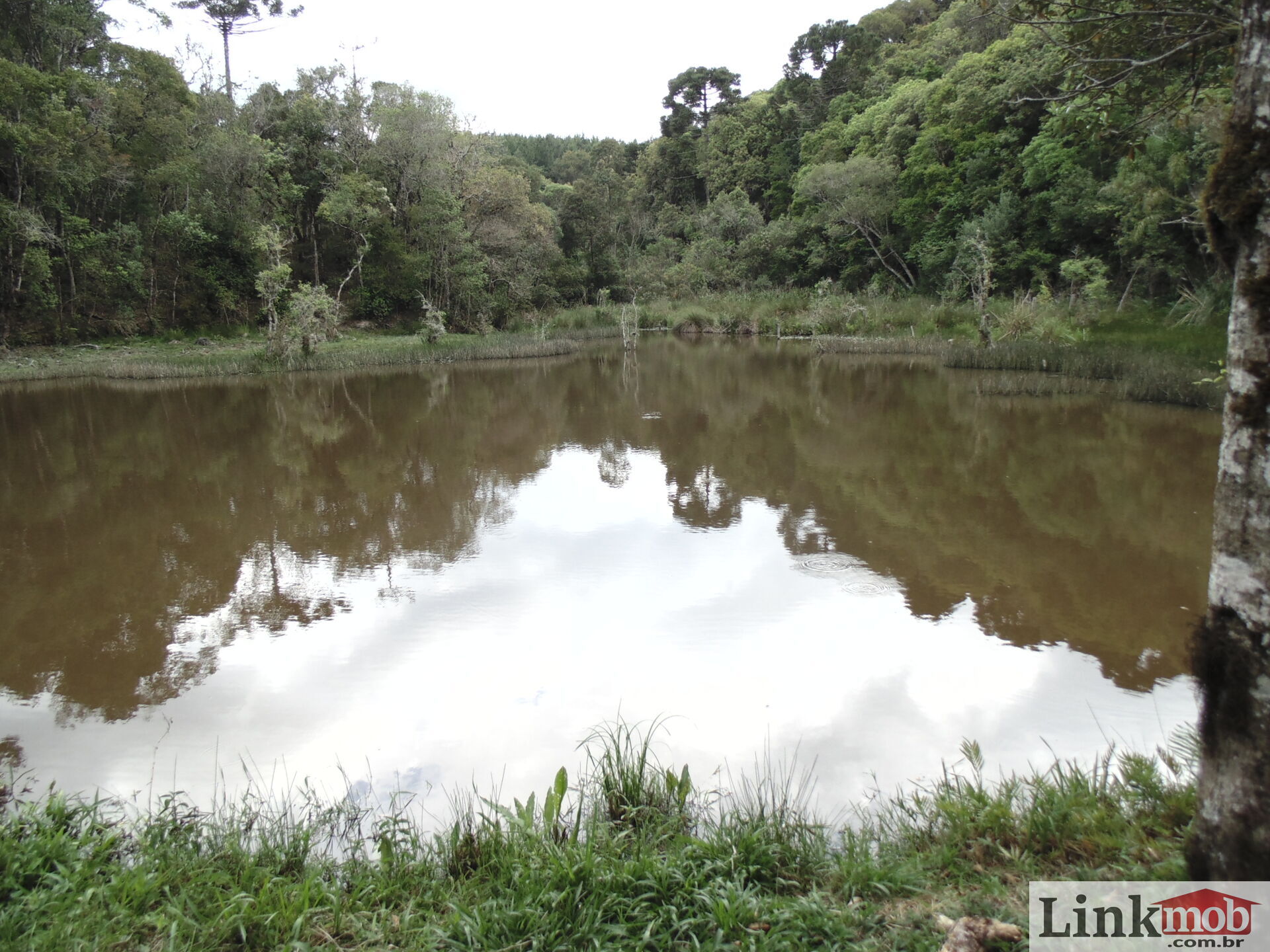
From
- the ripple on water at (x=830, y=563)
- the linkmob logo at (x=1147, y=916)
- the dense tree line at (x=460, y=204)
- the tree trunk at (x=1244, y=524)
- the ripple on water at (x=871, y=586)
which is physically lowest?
the ripple on water at (x=871, y=586)

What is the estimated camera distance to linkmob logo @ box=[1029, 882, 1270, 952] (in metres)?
1.66

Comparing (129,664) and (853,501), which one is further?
(853,501)

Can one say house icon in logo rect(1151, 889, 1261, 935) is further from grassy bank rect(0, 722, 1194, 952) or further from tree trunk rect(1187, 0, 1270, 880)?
grassy bank rect(0, 722, 1194, 952)

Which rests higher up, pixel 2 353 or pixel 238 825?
pixel 2 353

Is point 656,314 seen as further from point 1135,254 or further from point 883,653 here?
point 883,653

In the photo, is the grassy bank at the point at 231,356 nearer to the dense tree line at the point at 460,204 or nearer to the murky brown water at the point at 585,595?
the dense tree line at the point at 460,204

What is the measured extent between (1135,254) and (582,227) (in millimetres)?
20201

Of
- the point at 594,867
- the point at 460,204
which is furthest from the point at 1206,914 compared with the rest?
the point at 460,204

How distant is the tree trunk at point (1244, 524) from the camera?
1.63m

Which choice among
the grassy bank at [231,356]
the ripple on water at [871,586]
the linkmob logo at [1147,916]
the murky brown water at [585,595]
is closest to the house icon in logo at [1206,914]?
the linkmob logo at [1147,916]

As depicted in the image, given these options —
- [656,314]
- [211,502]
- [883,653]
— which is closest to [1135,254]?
[656,314]

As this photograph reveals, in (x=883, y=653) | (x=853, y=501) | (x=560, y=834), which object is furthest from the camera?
(x=853, y=501)

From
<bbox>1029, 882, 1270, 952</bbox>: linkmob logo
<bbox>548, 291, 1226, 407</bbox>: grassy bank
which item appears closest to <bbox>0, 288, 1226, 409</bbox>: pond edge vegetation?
<bbox>548, 291, 1226, 407</bbox>: grassy bank

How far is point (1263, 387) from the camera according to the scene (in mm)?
1635
